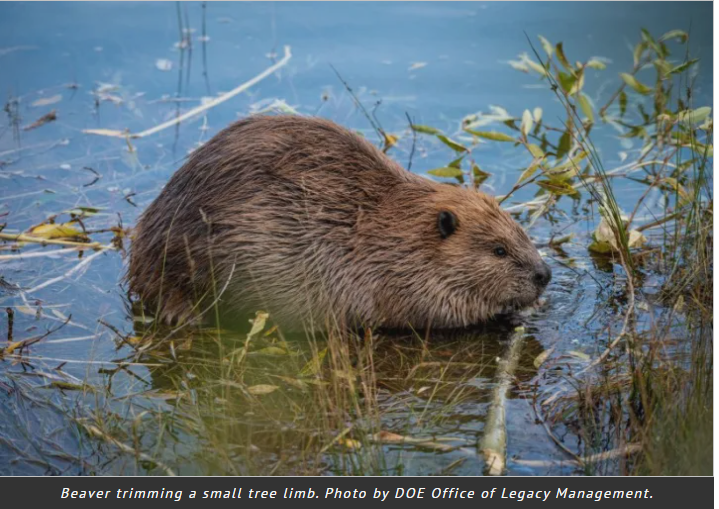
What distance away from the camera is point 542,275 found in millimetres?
4156

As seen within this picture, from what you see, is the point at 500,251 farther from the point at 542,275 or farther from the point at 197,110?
the point at 197,110

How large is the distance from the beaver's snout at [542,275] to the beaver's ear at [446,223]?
1.37 feet

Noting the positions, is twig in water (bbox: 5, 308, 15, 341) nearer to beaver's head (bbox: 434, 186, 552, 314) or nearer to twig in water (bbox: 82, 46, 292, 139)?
beaver's head (bbox: 434, 186, 552, 314)

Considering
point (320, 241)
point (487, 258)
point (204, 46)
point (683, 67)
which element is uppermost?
point (204, 46)

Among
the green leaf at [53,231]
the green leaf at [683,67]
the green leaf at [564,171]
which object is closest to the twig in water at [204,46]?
the green leaf at [53,231]

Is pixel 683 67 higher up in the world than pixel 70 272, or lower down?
higher up

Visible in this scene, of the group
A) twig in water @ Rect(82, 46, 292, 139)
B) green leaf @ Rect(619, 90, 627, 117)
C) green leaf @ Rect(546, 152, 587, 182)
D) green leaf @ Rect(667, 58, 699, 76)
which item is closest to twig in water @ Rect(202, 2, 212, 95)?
twig in water @ Rect(82, 46, 292, 139)

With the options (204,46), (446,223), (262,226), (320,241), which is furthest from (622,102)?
(204,46)

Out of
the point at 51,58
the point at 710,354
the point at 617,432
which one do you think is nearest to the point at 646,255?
the point at 710,354

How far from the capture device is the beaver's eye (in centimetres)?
420

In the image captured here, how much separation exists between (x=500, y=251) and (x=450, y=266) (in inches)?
9.3

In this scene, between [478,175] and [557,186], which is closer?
[557,186]

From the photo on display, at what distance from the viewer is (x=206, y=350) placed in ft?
12.8

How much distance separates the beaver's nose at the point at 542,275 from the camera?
4.16 metres
